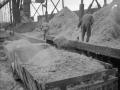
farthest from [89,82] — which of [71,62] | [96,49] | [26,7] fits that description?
[26,7]

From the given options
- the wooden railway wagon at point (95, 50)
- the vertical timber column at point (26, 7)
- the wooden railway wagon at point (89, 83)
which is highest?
the vertical timber column at point (26, 7)

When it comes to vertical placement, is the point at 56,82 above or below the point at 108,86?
above

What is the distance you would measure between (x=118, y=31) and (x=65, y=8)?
22.7 feet

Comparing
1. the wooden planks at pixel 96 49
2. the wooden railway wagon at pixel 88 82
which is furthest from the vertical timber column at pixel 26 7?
the wooden railway wagon at pixel 88 82

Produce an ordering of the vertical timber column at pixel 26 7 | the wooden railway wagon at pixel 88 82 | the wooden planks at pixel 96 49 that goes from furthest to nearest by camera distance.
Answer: the vertical timber column at pixel 26 7 < the wooden planks at pixel 96 49 < the wooden railway wagon at pixel 88 82

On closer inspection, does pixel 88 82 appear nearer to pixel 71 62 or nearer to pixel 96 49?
pixel 71 62

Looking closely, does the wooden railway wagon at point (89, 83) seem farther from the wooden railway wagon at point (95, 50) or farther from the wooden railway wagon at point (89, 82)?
the wooden railway wagon at point (95, 50)

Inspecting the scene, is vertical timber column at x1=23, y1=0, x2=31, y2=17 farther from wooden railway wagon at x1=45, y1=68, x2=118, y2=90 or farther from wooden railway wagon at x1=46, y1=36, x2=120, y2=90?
wooden railway wagon at x1=45, y1=68, x2=118, y2=90

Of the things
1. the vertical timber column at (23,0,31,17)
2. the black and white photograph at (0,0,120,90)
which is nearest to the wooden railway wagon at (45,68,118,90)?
the black and white photograph at (0,0,120,90)

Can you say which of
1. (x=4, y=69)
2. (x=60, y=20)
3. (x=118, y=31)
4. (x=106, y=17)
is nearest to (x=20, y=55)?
(x=4, y=69)

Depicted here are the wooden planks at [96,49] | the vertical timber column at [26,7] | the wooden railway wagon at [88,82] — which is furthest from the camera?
the vertical timber column at [26,7]

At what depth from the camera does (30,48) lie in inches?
181

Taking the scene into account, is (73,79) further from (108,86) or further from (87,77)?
(108,86)

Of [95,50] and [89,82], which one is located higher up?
[95,50]
